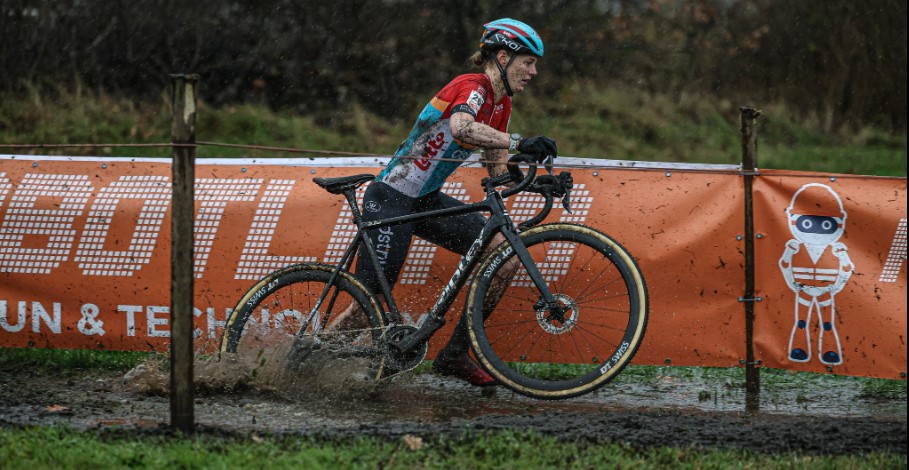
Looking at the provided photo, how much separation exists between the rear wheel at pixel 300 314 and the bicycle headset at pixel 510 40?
147 cm

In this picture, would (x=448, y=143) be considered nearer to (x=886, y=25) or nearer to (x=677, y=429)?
(x=677, y=429)

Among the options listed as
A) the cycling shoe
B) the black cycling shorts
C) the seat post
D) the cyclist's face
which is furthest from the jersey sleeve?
the cycling shoe

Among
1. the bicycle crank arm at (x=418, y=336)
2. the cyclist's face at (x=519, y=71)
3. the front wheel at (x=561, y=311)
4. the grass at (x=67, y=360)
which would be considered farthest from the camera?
the grass at (x=67, y=360)

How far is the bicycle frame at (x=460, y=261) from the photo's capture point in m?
6.49

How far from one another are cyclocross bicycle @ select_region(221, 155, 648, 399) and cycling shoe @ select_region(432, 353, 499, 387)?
27 cm

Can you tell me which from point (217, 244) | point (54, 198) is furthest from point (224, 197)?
point (54, 198)

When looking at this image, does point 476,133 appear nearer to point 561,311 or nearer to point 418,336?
point 561,311

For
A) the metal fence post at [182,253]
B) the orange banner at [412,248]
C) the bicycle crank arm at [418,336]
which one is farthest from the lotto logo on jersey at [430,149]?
the metal fence post at [182,253]

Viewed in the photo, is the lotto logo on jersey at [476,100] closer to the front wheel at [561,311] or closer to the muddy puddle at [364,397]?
the front wheel at [561,311]

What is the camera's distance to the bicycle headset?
6.73 metres

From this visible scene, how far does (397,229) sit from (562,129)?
51.8 ft

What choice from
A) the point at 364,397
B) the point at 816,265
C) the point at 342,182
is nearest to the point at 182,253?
the point at 342,182

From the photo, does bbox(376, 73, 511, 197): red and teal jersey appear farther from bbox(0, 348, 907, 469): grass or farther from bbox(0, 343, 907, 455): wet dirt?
bbox(0, 348, 907, 469): grass

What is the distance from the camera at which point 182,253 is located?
554cm
